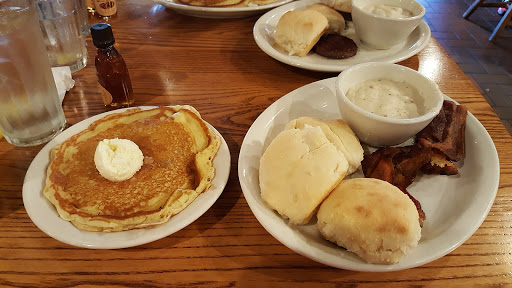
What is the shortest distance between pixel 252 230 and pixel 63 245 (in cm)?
50

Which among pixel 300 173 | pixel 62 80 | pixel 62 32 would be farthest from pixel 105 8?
pixel 300 173

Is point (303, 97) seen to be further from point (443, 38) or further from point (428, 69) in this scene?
point (443, 38)

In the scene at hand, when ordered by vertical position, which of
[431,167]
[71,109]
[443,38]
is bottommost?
[443,38]

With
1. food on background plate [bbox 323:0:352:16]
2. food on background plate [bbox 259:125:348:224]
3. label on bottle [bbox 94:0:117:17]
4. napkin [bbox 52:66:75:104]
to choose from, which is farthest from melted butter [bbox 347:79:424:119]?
label on bottle [bbox 94:0:117:17]

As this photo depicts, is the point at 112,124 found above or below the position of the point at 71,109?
above

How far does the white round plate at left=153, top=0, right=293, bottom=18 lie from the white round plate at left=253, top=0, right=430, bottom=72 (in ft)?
0.39

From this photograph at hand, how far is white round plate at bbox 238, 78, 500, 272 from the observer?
87cm

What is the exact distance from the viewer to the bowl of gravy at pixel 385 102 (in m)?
1.12

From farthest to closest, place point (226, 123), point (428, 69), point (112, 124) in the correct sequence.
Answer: point (428, 69)
point (226, 123)
point (112, 124)

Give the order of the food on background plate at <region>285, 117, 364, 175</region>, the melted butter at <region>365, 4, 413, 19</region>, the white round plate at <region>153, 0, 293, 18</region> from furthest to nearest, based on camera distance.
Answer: the white round plate at <region>153, 0, 293, 18</region> → the melted butter at <region>365, 4, 413, 19</region> → the food on background plate at <region>285, 117, 364, 175</region>

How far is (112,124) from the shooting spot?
1220mm

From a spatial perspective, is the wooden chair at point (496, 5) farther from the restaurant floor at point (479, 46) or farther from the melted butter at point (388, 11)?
the melted butter at point (388, 11)

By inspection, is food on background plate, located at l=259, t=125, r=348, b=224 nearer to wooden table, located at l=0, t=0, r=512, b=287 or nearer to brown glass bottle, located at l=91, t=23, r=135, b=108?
wooden table, located at l=0, t=0, r=512, b=287

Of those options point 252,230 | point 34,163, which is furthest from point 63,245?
point 252,230
